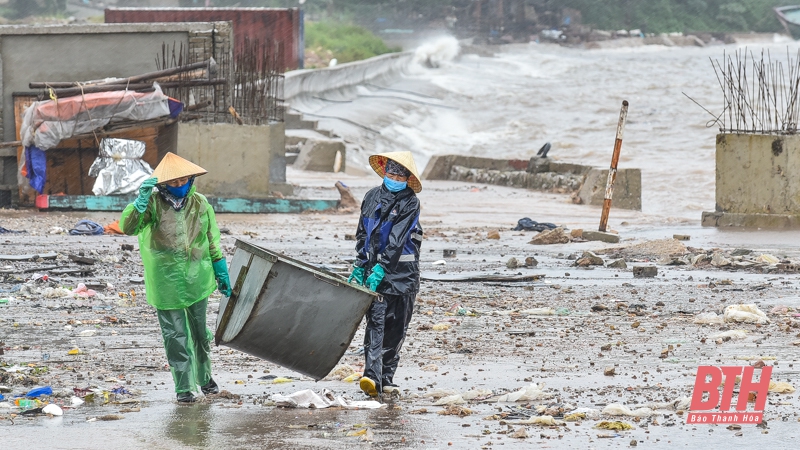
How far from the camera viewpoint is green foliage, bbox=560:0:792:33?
4793 inches

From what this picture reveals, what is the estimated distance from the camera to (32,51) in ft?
61.3

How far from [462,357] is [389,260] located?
1.46m

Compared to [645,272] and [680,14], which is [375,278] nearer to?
[645,272]

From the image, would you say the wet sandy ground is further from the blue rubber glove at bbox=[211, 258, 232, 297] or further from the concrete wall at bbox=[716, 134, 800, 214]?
the concrete wall at bbox=[716, 134, 800, 214]

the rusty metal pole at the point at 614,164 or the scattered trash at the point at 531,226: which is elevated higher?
the rusty metal pole at the point at 614,164

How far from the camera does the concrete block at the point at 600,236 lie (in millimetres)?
15469

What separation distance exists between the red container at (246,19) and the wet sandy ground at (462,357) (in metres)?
28.9

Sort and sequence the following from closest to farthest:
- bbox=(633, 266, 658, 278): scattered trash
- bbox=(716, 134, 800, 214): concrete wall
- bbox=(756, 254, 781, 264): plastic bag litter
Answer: bbox=(633, 266, 658, 278): scattered trash → bbox=(756, 254, 781, 264): plastic bag litter → bbox=(716, 134, 800, 214): concrete wall

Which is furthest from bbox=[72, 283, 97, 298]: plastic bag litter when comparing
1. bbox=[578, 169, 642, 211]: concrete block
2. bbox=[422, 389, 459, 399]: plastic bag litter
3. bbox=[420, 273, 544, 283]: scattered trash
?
bbox=[578, 169, 642, 211]: concrete block

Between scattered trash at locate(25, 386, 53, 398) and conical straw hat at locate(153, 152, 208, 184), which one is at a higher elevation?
conical straw hat at locate(153, 152, 208, 184)

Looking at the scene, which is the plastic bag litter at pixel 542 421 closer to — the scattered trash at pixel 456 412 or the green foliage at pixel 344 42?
the scattered trash at pixel 456 412

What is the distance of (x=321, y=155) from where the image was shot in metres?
27.4

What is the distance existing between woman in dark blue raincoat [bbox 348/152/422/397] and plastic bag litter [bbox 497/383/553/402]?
2.07 feet

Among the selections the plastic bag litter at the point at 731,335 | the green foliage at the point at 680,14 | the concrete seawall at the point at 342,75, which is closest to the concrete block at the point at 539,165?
the concrete seawall at the point at 342,75
